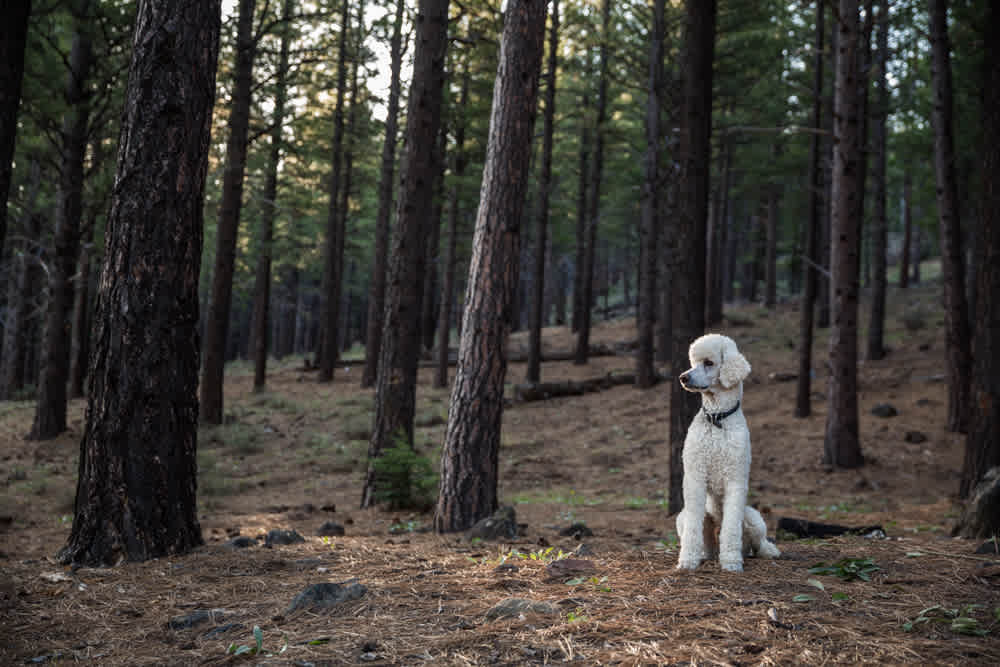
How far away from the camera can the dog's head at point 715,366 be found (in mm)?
4336

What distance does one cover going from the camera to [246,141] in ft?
50.9

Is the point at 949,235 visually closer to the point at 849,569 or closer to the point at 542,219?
the point at 542,219

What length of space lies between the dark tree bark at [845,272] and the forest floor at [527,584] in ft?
2.15

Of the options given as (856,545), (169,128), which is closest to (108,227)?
(169,128)

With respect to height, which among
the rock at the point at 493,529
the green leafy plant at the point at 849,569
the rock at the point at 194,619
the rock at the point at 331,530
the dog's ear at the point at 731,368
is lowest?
the rock at the point at 331,530

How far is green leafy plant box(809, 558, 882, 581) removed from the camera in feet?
13.7

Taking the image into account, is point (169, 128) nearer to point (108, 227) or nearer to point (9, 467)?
point (108, 227)

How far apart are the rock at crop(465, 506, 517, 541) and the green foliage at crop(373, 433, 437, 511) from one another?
6.08 feet

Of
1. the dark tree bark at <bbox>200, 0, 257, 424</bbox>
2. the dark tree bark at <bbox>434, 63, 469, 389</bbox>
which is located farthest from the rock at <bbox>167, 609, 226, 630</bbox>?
the dark tree bark at <bbox>434, 63, 469, 389</bbox>

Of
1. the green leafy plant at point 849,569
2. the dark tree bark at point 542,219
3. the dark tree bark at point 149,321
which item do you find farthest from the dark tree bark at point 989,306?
the dark tree bark at point 542,219

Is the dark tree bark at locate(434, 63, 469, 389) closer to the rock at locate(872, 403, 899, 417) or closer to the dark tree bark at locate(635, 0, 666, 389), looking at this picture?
the dark tree bark at locate(635, 0, 666, 389)

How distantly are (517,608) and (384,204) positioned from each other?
19.2m

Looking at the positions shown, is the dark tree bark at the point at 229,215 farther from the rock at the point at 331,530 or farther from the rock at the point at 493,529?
the rock at the point at 493,529

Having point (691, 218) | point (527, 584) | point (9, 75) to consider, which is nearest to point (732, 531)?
point (527, 584)
